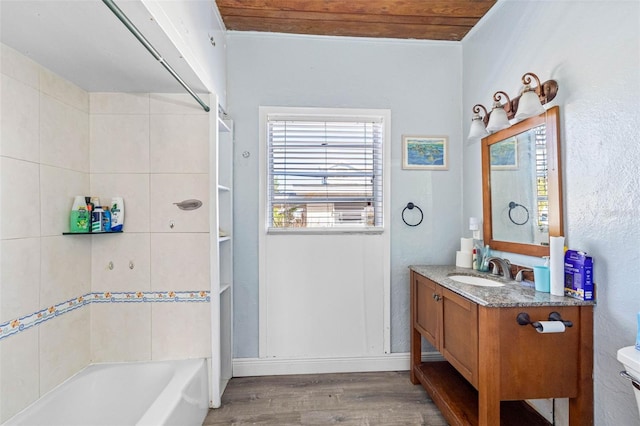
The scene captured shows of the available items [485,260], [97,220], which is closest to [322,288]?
[485,260]

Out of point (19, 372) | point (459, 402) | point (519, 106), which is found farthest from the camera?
point (459, 402)

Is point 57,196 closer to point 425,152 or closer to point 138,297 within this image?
point 138,297

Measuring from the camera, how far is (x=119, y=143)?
1807 millimetres

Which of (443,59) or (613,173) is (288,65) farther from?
(613,173)

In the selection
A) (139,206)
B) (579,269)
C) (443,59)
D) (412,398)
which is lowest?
(412,398)

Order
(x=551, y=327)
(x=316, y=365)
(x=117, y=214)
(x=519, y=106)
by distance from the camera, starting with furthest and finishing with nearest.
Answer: (x=316, y=365) → (x=117, y=214) → (x=519, y=106) → (x=551, y=327)

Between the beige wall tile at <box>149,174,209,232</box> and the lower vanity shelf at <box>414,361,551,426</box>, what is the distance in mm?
1705

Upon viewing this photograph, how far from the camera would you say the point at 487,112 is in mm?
2018

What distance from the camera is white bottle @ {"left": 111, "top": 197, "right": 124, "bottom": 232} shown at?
1.75 metres

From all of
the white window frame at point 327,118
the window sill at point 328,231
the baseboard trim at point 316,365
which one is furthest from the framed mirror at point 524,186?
the baseboard trim at point 316,365

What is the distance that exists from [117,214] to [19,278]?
54 centimetres

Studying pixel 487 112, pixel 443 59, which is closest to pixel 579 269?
pixel 487 112

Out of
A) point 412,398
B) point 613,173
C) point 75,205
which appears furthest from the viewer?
point 412,398

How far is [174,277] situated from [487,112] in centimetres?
231
